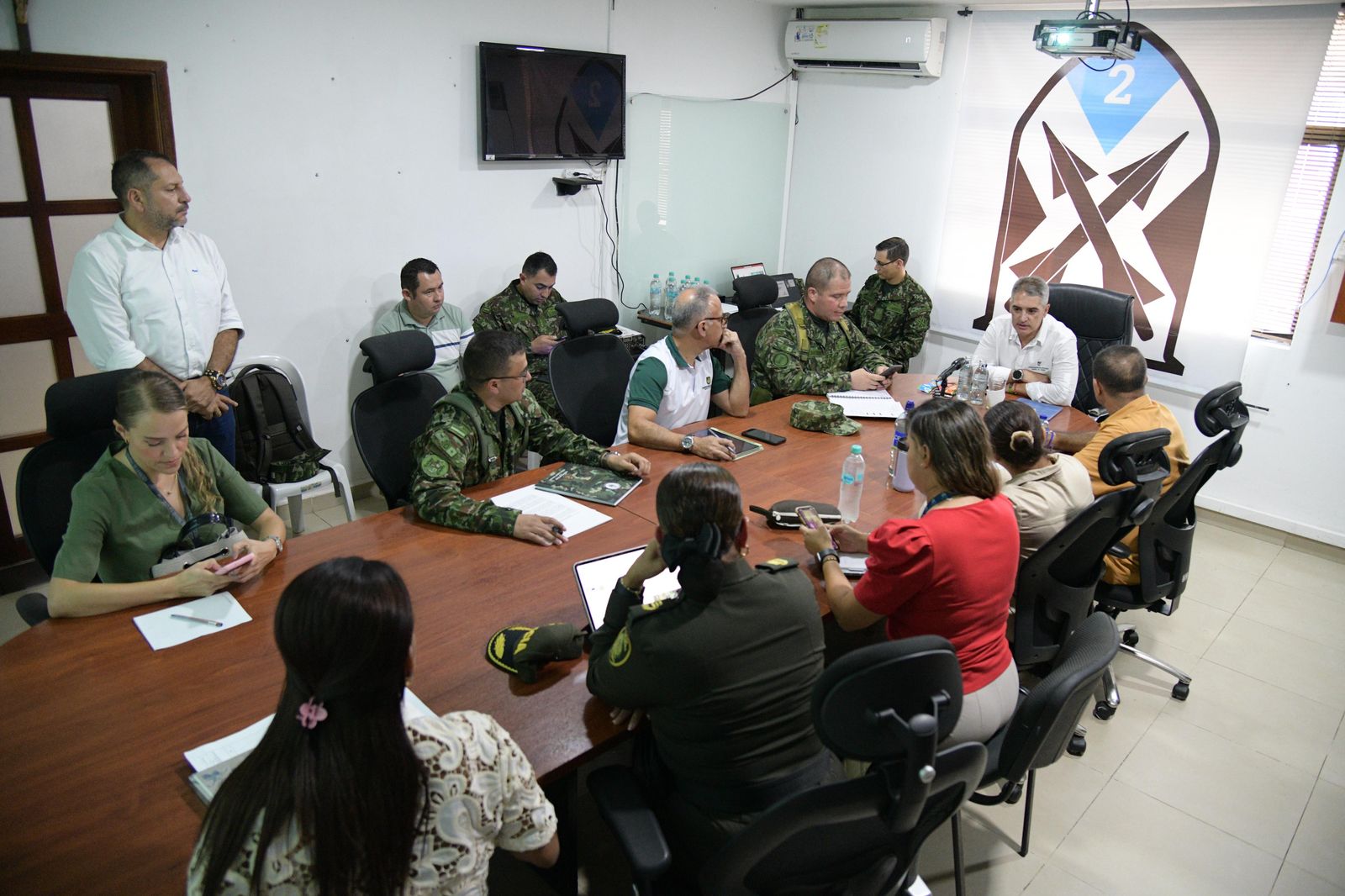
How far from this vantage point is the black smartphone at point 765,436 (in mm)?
3529

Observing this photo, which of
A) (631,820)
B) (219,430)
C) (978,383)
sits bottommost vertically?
(631,820)

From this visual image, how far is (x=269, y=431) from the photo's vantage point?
3854 mm

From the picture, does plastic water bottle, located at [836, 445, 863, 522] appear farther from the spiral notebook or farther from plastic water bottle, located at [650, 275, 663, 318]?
plastic water bottle, located at [650, 275, 663, 318]

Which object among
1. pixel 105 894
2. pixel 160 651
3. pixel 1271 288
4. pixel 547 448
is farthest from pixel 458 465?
pixel 1271 288

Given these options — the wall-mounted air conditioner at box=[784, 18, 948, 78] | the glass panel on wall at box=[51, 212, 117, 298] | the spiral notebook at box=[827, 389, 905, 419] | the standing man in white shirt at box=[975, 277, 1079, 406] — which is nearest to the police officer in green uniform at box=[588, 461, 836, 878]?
the spiral notebook at box=[827, 389, 905, 419]

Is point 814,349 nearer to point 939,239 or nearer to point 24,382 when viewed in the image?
point 939,239

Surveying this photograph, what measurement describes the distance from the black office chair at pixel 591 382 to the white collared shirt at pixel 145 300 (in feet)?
4.72

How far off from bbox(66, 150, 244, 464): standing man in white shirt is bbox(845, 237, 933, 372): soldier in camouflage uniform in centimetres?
368

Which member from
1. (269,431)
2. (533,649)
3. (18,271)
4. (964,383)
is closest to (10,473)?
(18,271)

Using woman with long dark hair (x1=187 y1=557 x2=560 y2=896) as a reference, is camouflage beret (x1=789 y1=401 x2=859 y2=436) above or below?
below

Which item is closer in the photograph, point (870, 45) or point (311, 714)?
point (311, 714)

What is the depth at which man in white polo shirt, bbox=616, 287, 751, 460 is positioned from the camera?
133 inches

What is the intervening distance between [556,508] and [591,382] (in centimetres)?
113

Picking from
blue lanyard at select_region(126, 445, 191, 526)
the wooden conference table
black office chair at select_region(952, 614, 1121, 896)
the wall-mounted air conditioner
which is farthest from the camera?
the wall-mounted air conditioner
